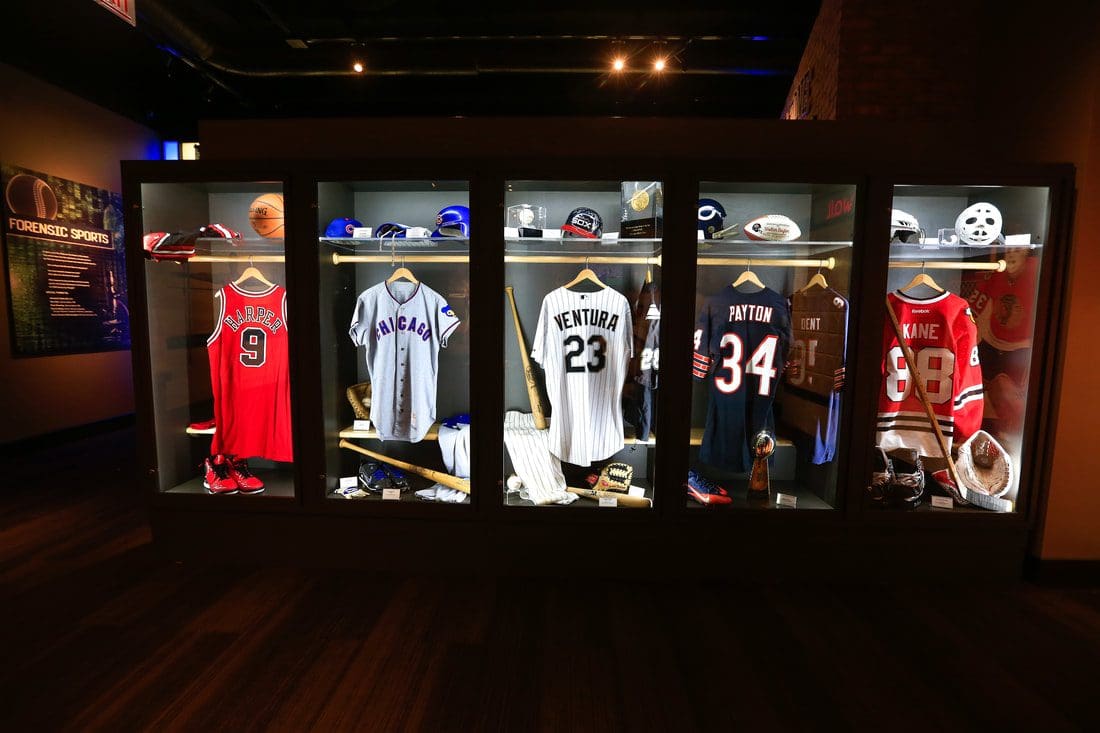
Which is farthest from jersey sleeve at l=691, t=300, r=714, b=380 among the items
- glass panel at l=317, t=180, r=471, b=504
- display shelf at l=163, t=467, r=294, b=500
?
display shelf at l=163, t=467, r=294, b=500

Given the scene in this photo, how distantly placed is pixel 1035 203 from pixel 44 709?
4.53m

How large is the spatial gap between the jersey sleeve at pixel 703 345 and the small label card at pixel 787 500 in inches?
29.2

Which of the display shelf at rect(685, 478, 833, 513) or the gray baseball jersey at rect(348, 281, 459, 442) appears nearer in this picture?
the display shelf at rect(685, 478, 833, 513)

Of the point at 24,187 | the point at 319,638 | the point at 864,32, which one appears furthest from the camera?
the point at 24,187

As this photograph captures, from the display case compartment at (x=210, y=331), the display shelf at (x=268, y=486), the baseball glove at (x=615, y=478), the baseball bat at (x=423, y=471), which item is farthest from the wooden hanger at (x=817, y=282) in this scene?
the display shelf at (x=268, y=486)

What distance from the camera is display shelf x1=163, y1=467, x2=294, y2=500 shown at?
258cm

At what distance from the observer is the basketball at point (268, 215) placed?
2557 millimetres

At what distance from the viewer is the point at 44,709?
1.70 metres

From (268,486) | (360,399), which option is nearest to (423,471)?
(360,399)

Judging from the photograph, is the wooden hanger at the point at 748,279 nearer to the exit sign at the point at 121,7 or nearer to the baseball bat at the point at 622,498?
the baseball bat at the point at 622,498

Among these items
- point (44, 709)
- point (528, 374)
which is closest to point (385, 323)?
point (528, 374)

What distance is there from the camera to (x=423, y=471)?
279cm

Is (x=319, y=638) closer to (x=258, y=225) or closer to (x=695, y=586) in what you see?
(x=695, y=586)

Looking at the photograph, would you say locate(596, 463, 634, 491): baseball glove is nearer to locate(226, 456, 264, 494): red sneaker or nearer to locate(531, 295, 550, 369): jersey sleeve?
locate(531, 295, 550, 369): jersey sleeve
